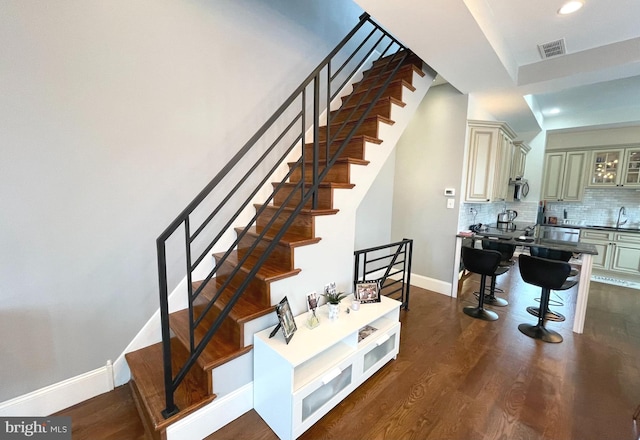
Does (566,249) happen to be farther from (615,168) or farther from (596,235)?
(615,168)

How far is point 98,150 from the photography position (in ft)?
5.53

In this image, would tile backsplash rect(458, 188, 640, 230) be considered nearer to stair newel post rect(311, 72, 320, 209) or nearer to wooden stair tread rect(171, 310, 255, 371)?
stair newel post rect(311, 72, 320, 209)

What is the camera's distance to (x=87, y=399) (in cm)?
176

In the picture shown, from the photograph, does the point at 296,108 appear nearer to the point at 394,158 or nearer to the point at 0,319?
the point at 394,158

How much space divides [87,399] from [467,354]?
288cm

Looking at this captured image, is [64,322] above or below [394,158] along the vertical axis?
below

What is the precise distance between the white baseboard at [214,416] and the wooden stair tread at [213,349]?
25cm

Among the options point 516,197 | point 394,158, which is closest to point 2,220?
point 394,158

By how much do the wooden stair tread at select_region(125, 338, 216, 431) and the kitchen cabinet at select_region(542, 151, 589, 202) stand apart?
701 centimetres

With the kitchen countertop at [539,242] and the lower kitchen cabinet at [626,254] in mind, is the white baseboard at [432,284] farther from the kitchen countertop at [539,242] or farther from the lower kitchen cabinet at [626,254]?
the lower kitchen cabinet at [626,254]

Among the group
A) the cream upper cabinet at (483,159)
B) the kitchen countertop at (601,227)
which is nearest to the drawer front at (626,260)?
the kitchen countertop at (601,227)

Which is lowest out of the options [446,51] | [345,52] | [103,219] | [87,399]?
A: [87,399]

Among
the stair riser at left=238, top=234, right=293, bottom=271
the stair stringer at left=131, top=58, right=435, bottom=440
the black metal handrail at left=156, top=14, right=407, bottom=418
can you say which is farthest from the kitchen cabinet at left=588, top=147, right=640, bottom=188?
the stair riser at left=238, top=234, right=293, bottom=271

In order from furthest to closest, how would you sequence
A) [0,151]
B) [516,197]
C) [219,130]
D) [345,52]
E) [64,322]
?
[516,197]
[345,52]
[219,130]
[64,322]
[0,151]
